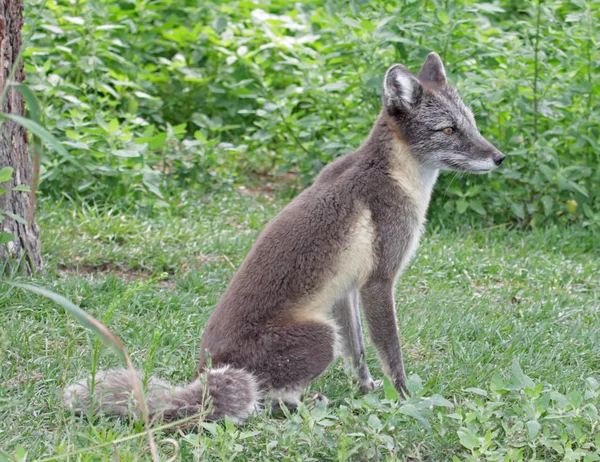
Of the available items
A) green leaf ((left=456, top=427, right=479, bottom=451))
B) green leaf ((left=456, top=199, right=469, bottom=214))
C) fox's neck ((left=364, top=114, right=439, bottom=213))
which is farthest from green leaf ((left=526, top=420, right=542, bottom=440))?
green leaf ((left=456, top=199, right=469, bottom=214))

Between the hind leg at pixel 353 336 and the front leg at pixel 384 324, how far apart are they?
263 mm

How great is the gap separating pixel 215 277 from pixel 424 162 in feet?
6.54

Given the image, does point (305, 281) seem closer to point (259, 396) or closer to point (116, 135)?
point (259, 396)

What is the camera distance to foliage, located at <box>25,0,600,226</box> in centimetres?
715

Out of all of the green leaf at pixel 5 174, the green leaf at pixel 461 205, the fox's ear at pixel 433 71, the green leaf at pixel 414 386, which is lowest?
the green leaf at pixel 461 205

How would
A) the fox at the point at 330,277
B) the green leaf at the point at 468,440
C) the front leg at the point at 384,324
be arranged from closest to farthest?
→ the green leaf at the point at 468,440 → the fox at the point at 330,277 → the front leg at the point at 384,324

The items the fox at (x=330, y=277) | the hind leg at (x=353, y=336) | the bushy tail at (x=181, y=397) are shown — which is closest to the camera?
the bushy tail at (x=181, y=397)

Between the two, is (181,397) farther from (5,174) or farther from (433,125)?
(433,125)

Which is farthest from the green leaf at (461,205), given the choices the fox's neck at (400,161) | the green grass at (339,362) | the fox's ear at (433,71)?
the fox's neck at (400,161)

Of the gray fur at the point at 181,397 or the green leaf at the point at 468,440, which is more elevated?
the green leaf at the point at 468,440

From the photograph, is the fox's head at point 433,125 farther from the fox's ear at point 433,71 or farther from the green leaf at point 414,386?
the green leaf at point 414,386

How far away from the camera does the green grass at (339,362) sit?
3.64m

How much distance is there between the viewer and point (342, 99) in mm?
7910

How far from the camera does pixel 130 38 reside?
351 inches
